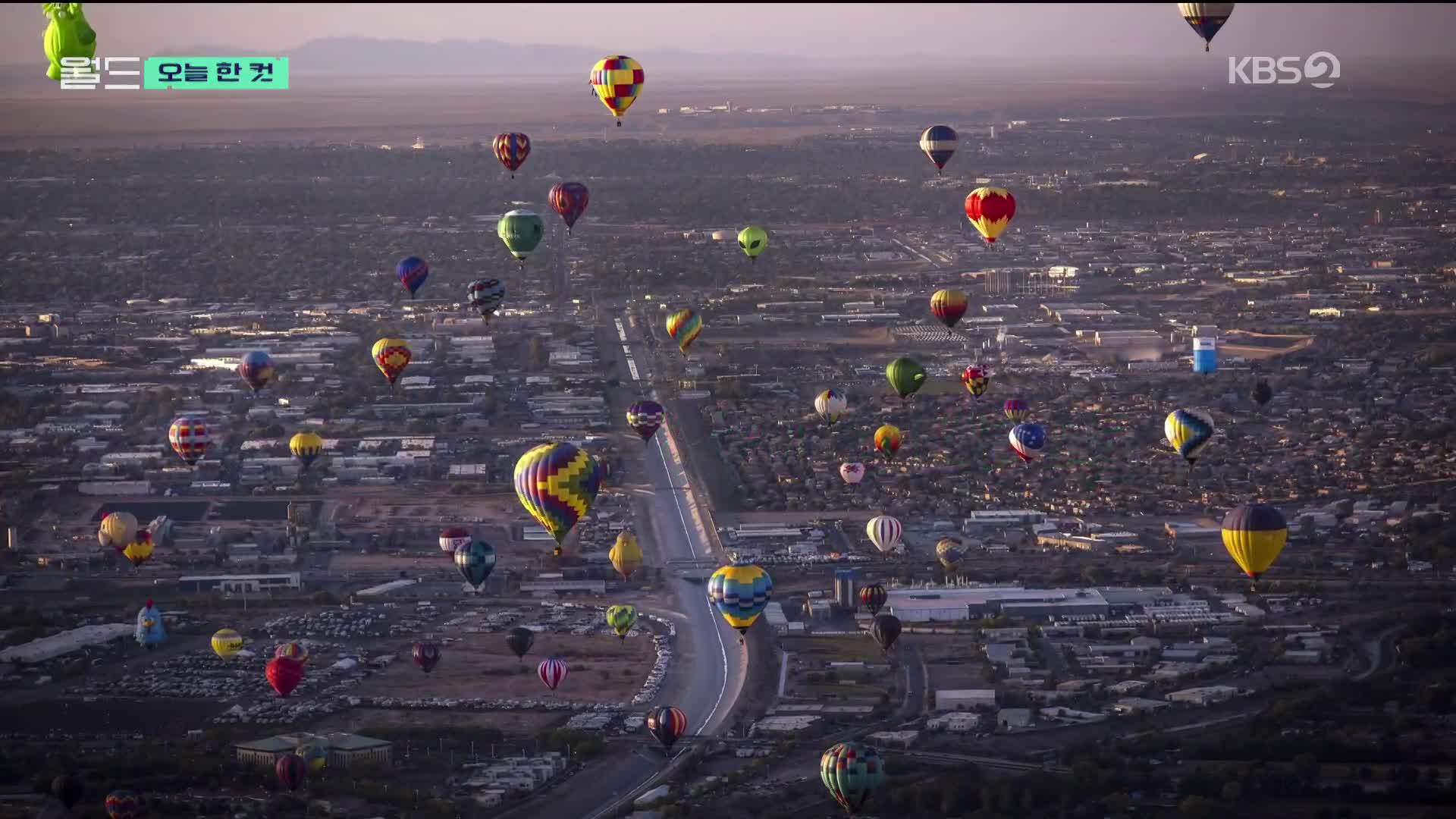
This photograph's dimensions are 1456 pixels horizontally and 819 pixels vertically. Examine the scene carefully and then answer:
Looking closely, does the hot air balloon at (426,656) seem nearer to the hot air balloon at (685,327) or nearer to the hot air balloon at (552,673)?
the hot air balloon at (552,673)

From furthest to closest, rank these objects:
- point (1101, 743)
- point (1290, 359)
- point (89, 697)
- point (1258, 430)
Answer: point (1290, 359), point (1258, 430), point (89, 697), point (1101, 743)

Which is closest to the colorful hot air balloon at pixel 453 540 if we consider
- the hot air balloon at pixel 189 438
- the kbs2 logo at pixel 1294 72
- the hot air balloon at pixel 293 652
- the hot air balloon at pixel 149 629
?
the hot air balloon at pixel 293 652

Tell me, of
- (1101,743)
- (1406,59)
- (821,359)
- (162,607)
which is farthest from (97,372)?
(1406,59)

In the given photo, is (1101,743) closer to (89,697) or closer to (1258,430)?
(89,697)

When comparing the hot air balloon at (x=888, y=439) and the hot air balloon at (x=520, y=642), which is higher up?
the hot air balloon at (x=888, y=439)

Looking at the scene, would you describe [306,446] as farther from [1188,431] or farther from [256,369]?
[1188,431]

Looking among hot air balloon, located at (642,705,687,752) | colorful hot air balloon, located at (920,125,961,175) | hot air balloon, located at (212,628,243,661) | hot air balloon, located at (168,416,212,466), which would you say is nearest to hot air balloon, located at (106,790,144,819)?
hot air balloon, located at (642,705,687,752)

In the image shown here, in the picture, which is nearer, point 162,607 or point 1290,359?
point 162,607
